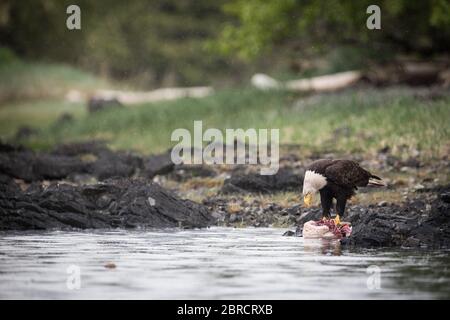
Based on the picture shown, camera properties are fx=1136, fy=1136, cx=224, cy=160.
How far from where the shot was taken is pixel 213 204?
64.4 feet

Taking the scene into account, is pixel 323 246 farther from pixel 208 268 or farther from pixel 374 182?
pixel 208 268

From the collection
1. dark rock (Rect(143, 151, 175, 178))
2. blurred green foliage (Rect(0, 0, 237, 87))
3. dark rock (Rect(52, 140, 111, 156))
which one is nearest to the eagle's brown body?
dark rock (Rect(143, 151, 175, 178))

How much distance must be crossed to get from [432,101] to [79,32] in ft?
135

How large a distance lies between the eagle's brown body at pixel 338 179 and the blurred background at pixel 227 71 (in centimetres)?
675

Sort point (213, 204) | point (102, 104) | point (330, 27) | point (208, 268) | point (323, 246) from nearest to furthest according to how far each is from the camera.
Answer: point (208, 268)
point (323, 246)
point (213, 204)
point (330, 27)
point (102, 104)

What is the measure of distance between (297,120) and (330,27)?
378 inches

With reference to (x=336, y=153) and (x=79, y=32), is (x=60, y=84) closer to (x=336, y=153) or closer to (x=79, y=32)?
(x=79, y=32)

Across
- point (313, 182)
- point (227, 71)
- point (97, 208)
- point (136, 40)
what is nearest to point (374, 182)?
point (313, 182)

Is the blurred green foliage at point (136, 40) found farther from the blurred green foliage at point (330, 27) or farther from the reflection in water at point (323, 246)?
the reflection in water at point (323, 246)

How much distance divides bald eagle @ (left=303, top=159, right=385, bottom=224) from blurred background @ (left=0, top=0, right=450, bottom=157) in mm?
6790

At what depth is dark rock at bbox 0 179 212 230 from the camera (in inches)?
689

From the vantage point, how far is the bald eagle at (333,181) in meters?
15.8

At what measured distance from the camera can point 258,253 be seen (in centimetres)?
1448
